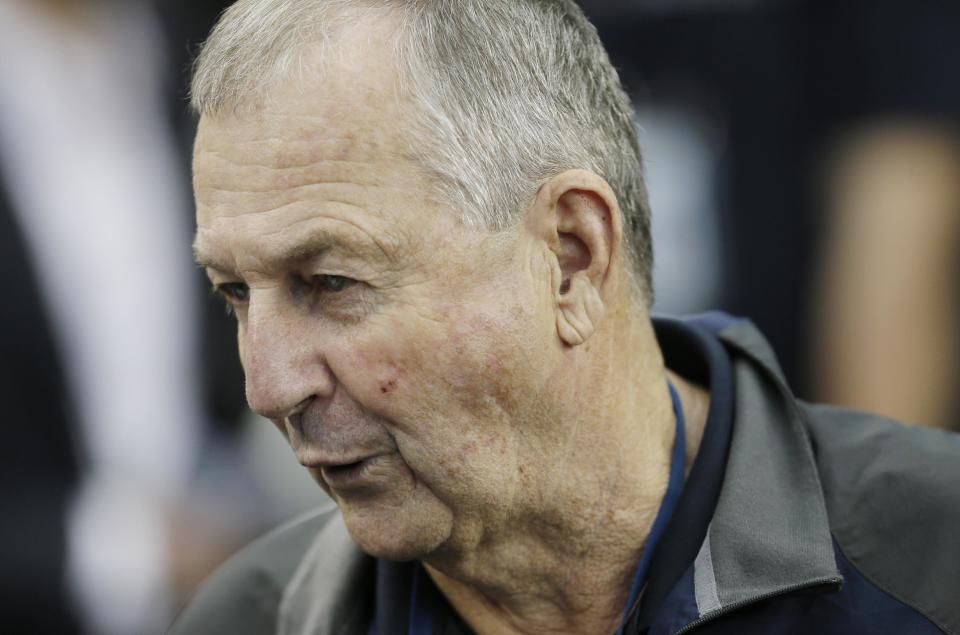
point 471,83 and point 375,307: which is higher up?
point 471,83

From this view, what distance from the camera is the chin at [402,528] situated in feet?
7.42

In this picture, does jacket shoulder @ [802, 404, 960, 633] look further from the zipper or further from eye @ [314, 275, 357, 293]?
eye @ [314, 275, 357, 293]

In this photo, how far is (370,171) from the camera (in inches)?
83.5

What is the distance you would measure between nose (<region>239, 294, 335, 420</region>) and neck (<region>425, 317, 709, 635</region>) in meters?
0.42

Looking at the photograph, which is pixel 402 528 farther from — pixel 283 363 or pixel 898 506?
pixel 898 506

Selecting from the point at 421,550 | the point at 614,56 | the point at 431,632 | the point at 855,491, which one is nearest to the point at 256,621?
the point at 431,632

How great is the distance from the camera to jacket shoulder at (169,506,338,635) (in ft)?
9.26

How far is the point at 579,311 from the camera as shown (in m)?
2.27

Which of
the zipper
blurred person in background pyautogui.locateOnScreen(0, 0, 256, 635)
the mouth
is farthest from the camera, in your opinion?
blurred person in background pyautogui.locateOnScreen(0, 0, 256, 635)

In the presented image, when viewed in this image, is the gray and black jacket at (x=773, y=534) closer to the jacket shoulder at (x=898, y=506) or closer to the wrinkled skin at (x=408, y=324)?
the jacket shoulder at (x=898, y=506)

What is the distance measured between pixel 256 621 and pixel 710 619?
1.07m

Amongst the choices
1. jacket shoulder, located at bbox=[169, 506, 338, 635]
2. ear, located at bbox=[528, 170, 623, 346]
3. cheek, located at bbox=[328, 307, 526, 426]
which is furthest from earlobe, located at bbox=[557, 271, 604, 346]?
jacket shoulder, located at bbox=[169, 506, 338, 635]

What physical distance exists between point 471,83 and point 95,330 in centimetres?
266

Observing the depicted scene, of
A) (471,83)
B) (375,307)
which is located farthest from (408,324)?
(471,83)
